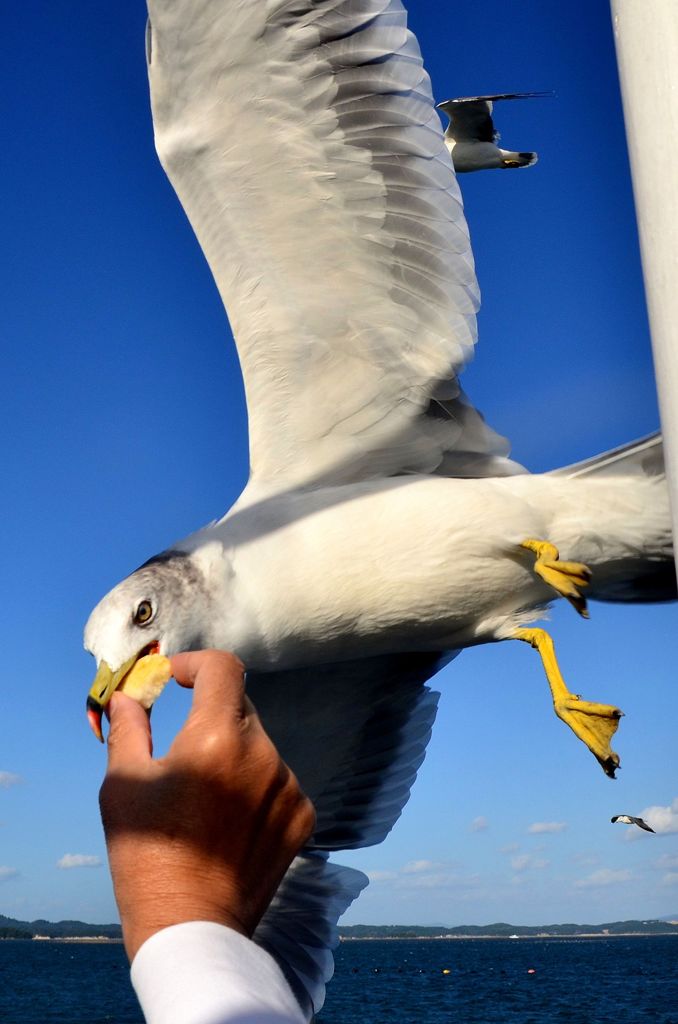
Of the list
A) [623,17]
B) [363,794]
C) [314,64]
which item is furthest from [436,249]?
[623,17]

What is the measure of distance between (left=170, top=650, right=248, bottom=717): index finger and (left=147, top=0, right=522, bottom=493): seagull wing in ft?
8.03

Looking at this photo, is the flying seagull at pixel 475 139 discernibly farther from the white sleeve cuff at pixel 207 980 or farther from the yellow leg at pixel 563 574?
the white sleeve cuff at pixel 207 980

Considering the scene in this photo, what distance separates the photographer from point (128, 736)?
106cm

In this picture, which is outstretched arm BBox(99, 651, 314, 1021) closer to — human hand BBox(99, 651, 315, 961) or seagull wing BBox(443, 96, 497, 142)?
human hand BBox(99, 651, 315, 961)

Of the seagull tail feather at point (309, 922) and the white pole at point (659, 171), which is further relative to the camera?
the seagull tail feather at point (309, 922)

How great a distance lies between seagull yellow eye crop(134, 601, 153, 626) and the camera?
9.38ft

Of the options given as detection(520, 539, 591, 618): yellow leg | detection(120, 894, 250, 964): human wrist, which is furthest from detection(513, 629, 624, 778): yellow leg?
detection(120, 894, 250, 964): human wrist

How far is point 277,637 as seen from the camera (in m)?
3.25

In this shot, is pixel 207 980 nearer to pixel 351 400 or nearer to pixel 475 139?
pixel 351 400

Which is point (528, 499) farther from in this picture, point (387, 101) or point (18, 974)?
point (18, 974)

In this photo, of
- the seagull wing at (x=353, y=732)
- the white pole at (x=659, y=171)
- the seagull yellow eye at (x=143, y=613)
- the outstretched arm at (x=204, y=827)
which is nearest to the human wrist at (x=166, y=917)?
the outstretched arm at (x=204, y=827)

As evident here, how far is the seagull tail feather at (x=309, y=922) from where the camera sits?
381 cm

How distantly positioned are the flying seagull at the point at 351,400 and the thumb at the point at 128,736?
5.99ft

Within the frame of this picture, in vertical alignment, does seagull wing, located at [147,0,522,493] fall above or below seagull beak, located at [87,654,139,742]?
above
